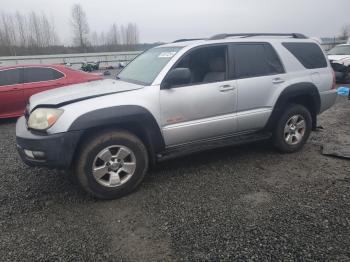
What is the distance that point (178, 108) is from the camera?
3.66 metres

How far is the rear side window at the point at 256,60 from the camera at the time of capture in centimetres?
423

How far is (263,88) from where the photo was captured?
14.1 ft

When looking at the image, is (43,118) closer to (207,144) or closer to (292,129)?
(207,144)

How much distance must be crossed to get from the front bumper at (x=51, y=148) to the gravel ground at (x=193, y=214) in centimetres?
55

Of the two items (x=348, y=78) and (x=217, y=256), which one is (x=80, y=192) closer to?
(x=217, y=256)

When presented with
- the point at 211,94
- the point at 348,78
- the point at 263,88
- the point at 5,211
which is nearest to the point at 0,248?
the point at 5,211

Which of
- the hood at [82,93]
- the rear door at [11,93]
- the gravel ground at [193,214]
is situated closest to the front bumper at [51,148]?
the hood at [82,93]

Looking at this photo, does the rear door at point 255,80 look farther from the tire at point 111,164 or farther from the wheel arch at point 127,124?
the tire at point 111,164

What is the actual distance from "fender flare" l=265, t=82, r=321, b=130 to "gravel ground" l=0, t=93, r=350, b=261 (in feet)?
2.16

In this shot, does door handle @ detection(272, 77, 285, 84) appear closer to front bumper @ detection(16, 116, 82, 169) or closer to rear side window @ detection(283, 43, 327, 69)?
rear side window @ detection(283, 43, 327, 69)

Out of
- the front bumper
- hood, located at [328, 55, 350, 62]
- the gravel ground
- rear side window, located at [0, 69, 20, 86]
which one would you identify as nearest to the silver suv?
the front bumper

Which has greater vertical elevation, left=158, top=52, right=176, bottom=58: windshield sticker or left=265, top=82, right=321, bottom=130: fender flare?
left=158, top=52, right=176, bottom=58: windshield sticker

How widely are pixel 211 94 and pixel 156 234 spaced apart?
6.23ft

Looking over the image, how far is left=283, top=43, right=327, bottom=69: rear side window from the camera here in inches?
185
